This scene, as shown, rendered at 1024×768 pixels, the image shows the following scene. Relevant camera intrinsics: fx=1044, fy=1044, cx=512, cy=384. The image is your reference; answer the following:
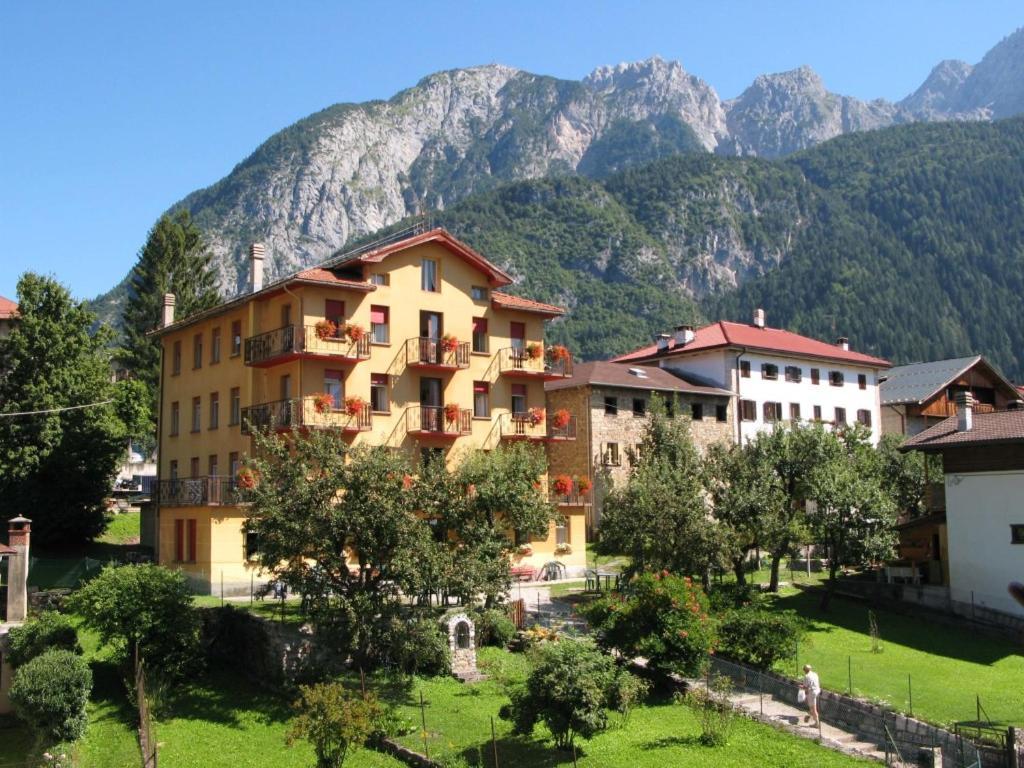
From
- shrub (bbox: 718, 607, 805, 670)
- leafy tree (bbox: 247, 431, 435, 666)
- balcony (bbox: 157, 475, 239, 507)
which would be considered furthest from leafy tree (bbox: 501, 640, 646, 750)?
balcony (bbox: 157, 475, 239, 507)

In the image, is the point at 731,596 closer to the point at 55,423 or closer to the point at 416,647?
the point at 416,647

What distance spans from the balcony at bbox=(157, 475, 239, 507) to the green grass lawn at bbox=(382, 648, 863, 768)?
1331cm

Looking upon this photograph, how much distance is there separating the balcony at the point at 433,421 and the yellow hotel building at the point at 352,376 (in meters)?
0.06

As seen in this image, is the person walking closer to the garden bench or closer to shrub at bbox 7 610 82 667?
the garden bench

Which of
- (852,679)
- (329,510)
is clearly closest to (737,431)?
(852,679)

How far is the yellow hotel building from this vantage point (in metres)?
40.3

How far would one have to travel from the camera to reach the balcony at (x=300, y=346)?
1598 inches

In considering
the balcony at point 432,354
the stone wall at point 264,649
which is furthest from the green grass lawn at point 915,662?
the balcony at point 432,354

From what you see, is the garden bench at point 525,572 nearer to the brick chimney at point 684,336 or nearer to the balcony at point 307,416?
the balcony at point 307,416

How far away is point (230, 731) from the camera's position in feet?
88.0

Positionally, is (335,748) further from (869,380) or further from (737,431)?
(869,380)

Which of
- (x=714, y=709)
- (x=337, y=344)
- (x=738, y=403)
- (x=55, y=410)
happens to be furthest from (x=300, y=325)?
(x=738, y=403)

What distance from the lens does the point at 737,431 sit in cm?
6450

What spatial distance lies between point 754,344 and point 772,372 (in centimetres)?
236
